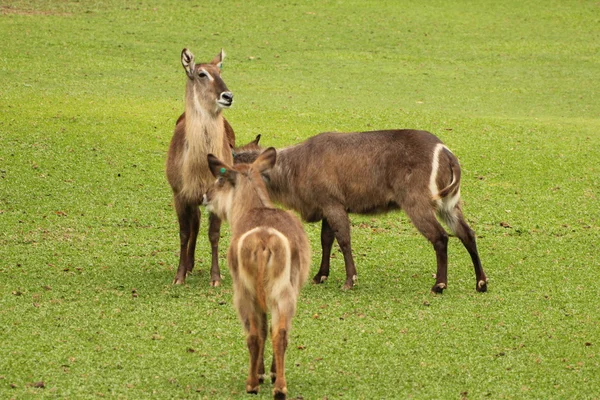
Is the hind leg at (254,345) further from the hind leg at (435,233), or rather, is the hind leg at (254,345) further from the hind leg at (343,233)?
the hind leg at (435,233)

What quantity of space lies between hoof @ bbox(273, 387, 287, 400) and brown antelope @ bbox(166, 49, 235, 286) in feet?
9.68

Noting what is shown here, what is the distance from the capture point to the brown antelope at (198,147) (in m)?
8.61

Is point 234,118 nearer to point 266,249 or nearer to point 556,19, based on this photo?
point 266,249

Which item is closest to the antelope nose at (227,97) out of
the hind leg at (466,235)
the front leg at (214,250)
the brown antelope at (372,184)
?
the brown antelope at (372,184)

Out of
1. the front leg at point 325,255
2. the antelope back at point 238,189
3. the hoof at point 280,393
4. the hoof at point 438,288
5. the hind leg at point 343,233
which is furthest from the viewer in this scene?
the front leg at point 325,255

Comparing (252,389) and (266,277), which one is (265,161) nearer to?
(266,277)

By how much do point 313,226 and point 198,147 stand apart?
2.93 meters

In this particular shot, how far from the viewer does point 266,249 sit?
225 inches

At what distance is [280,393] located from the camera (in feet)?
18.4

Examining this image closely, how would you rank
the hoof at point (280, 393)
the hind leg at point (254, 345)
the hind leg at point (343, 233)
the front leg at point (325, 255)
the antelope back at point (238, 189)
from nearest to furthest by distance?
the hoof at point (280, 393), the hind leg at point (254, 345), the antelope back at point (238, 189), the hind leg at point (343, 233), the front leg at point (325, 255)

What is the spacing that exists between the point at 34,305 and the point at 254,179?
2242 millimetres

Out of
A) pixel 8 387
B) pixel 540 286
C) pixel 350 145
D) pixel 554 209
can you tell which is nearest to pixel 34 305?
pixel 8 387

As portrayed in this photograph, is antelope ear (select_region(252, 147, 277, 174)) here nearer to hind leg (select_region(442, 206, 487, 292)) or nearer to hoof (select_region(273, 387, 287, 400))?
hoof (select_region(273, 387, 287, 400))

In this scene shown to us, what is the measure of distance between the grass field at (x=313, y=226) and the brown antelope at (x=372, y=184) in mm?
455
